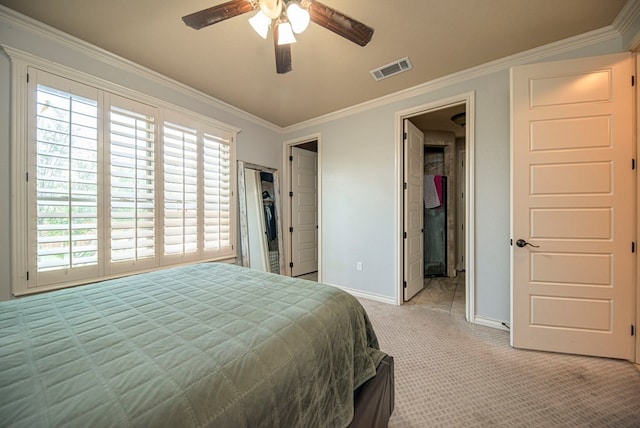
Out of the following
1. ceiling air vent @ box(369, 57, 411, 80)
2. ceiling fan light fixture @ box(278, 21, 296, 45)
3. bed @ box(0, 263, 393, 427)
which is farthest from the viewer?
ceiling air vent @ box(369, 57, 411, 80)

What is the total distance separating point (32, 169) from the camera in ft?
6.00

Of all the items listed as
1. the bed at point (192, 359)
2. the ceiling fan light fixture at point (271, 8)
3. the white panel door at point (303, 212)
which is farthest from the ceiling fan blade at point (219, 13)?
the white panel door at point (303, 212)

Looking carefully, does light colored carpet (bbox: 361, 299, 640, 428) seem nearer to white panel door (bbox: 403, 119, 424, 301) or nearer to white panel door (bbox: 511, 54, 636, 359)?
white panel door (bbox: 511, 54, 636, 359)

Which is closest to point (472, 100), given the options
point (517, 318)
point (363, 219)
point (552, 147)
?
point (552, 147)

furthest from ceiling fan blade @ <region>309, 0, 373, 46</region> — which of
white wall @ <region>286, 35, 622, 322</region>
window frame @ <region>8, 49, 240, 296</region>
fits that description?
window frame @ <region>8, 49, 240, 296</region>

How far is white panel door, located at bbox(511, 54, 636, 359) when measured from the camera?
5.96 feet

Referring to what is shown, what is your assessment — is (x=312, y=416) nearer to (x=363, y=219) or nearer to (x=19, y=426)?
(x=19, y=426)

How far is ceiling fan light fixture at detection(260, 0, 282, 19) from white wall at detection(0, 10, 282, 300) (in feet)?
5.86

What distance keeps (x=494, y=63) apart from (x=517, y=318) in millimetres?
2375

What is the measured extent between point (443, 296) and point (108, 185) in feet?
13.4

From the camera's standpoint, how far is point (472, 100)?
8.25 feet

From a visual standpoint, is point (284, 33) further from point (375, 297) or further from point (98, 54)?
point (375, 297)

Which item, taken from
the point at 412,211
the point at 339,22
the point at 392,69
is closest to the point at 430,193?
the point at 412,211

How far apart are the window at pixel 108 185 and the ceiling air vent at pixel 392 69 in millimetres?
2096
